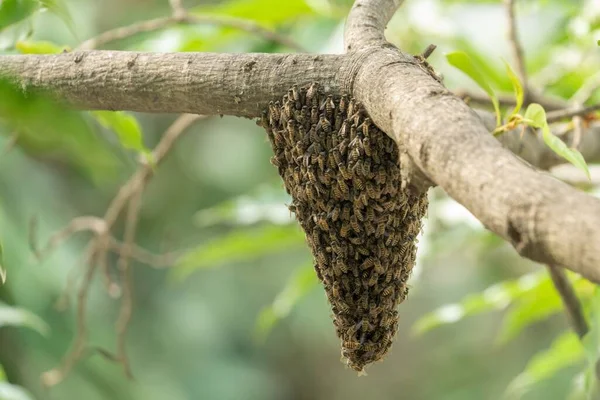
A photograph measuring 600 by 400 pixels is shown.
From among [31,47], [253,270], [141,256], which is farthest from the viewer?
[253,270]

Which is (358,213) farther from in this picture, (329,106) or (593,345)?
(593,345)

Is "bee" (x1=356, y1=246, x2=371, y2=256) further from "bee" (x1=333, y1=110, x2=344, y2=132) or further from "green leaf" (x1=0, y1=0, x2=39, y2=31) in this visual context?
"green leaf" (x1=0, y1=0, x2=39, y2=31)

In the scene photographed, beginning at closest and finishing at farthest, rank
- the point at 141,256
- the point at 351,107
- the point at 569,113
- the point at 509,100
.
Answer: the point at 351,107 < the point at 569,113 < the point at 509,100 < the point at 141,256

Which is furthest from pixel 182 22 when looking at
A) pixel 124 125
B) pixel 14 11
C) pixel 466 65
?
pixel 466 65

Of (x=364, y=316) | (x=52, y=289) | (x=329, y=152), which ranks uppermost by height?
(x=52, y=289)

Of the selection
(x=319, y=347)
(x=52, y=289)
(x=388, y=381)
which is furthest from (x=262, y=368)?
(x=52, y=289)

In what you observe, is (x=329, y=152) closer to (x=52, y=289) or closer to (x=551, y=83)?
(x=551, y=83)

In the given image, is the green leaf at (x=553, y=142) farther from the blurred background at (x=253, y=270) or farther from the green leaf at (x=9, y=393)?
the green leaf at (x=9, y=393)
